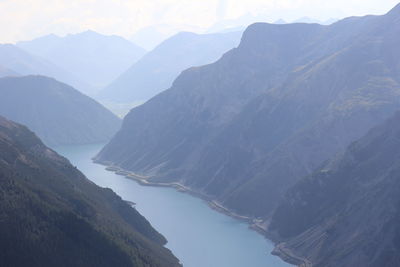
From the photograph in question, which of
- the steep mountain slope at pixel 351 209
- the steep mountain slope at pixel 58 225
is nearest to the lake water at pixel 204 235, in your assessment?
the steep mountain slope at pixel 351 209

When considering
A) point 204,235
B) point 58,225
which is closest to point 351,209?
point 204,235

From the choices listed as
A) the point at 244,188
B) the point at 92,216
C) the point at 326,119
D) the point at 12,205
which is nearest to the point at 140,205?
the point at 244,188

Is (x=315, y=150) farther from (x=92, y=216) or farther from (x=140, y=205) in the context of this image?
(x=92, y=216)

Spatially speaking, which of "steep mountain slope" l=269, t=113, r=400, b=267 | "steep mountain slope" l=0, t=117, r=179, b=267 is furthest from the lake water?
"steep mountain slope" l=0, t=117, r=179, b=267

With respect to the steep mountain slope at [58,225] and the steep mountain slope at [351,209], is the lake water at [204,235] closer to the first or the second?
the steep mountain slope at [351,209]

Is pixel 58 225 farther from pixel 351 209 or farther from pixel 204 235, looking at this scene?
pixel 351 209

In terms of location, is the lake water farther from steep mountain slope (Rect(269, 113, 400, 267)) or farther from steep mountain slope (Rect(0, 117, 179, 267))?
steep mountain slope (Rect(0, 117, 179, 267))
